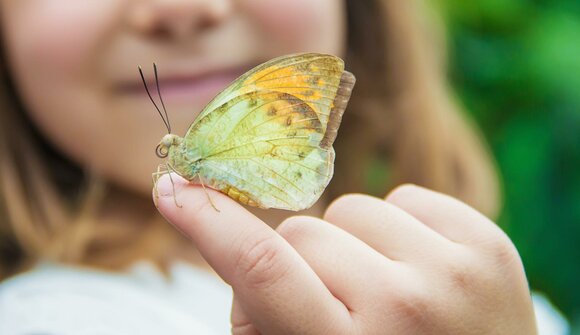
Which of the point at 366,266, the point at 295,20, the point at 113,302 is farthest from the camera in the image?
the point at 295,20

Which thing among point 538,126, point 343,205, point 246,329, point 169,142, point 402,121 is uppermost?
point 169,142

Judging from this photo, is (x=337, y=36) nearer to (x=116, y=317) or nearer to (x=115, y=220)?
(x=115, y=220)

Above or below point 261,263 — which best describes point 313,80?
above

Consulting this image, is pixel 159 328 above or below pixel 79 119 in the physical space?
below

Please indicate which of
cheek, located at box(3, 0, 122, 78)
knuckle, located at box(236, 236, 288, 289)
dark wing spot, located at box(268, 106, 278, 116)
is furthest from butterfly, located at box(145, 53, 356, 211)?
cheek, located at box(3, 0, 122, 78)

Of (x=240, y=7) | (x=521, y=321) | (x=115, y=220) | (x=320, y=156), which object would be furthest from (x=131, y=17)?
(x=521, y=321)

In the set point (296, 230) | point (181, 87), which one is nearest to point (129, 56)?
point (181, 87)

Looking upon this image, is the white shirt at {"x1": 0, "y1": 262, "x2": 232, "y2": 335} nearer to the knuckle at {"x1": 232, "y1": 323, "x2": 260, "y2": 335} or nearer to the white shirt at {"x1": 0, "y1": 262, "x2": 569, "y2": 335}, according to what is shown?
the white shirt at {"x1": 0, "y1": 262, "x2": 569, "y2": 335}

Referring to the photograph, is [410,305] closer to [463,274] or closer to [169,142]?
[463,274]
